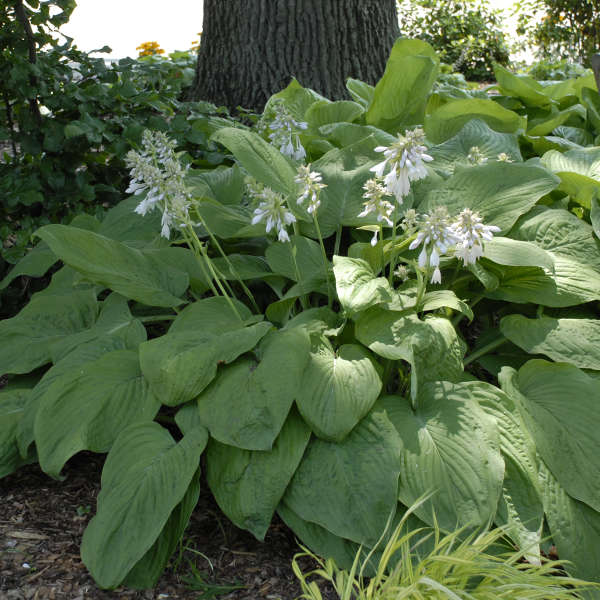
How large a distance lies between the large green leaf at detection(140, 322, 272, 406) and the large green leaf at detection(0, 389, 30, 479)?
672 mm

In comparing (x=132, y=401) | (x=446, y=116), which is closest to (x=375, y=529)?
(x=132, y=401)

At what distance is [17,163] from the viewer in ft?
14.1

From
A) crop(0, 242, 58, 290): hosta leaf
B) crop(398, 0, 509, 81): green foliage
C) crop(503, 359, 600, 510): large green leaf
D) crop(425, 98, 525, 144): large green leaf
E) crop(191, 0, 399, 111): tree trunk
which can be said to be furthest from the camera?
crop(398, 0, 509, 81): green foliage

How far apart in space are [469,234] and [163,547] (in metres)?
1.53

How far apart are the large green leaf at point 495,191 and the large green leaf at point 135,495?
1.64m

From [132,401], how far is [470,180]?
1.88 m

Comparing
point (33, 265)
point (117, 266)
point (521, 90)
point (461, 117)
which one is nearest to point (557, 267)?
point (461, 117)

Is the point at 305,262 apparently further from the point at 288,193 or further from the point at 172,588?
the point at 172,588

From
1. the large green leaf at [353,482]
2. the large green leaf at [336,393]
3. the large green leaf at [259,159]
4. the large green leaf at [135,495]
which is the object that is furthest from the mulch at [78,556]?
the large green leaf at [259,159]

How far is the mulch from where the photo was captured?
2338mm

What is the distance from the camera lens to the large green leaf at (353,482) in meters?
2.38

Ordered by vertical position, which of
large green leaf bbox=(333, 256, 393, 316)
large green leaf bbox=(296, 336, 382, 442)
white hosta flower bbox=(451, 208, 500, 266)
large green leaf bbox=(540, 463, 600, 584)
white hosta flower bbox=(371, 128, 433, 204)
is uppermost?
white hosta flower bbox=(371, 128, 433, 204)

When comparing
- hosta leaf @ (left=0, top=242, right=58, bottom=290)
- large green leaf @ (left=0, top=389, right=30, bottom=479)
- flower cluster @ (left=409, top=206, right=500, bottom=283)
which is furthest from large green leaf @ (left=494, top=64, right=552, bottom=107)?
large green leaf @ (left=0, top=389, right=30, bottom=479)

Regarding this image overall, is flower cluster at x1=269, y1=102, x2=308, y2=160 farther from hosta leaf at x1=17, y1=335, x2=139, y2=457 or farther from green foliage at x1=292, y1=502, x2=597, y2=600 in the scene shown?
green foliage at x1=292, y1=502, x2=597, y2=600
